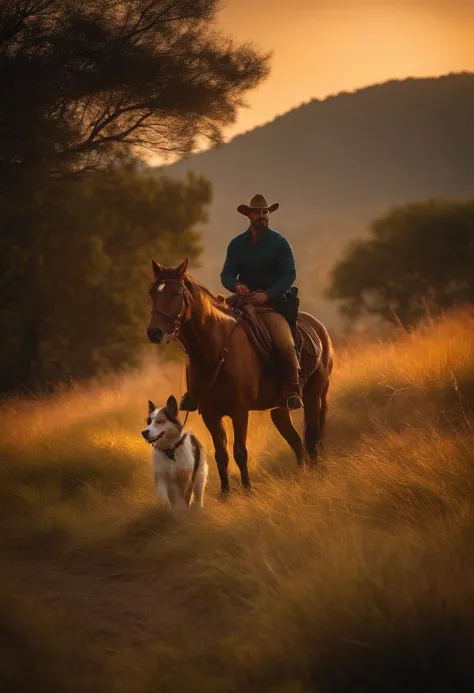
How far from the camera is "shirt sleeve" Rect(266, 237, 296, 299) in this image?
7867 millimetres

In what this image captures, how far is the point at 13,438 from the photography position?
34.5 ft

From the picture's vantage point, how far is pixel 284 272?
315 inches

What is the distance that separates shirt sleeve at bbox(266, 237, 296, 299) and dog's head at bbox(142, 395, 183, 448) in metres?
1.52

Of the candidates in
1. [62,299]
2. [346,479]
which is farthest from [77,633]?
[62,299]

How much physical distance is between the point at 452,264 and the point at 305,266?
145 feet

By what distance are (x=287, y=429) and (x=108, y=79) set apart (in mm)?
4820

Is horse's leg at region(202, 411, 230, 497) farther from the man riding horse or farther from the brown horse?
the man riding horse

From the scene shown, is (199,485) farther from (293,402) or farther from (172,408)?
(293,402)

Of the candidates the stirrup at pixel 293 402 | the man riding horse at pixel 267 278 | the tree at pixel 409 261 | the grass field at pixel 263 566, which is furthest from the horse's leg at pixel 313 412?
the tree at pixel 409 261

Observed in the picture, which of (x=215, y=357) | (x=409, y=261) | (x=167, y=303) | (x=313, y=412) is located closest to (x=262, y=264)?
(x=215, y=357)

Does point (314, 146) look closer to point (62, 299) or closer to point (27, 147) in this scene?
point (62, 299)

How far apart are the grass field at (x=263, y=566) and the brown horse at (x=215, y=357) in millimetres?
→ 681

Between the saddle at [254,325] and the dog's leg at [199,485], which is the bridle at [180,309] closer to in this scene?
the saddle at [254,325]

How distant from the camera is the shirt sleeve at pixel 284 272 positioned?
787 cm
